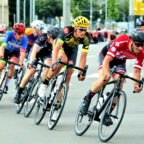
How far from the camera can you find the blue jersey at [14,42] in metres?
12.1

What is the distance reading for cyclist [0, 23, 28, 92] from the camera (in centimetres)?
1196

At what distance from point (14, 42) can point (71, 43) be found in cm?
292

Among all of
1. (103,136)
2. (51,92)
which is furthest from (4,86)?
(103,136)

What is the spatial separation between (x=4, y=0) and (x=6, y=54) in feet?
346

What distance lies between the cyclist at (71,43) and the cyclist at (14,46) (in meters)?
1.94

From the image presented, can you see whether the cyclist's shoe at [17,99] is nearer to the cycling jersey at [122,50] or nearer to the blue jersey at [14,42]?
the blue jersey at [14,42]

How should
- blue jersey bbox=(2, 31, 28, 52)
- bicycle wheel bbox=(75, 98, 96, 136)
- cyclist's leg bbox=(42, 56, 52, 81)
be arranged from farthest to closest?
blue jersey bbox=(2, 31, 28, 52) < cyclist's leg bbox=(42, 56, 52, 81) < bicycle wheel bbox=(75, 98, 96, 136)

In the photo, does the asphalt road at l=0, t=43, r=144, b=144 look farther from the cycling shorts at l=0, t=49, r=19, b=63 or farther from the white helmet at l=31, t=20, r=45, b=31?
the white helmet at l=31, t=20, r=45, b=31

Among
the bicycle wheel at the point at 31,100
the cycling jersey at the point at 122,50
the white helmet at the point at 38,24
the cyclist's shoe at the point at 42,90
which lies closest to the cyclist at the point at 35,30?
the white helmet at the point at 38,24

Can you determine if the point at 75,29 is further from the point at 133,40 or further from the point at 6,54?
the point at 6,54

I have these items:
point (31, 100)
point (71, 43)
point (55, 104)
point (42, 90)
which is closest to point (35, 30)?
point (31, 100)

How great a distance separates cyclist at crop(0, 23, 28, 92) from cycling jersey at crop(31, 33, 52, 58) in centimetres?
74

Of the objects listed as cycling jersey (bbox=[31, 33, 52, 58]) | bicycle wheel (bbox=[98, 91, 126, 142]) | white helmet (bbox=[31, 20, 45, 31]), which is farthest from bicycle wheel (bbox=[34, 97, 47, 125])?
white helmet (bbox=[31, 20, 45, 31])

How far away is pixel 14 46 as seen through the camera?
40.9 ft
